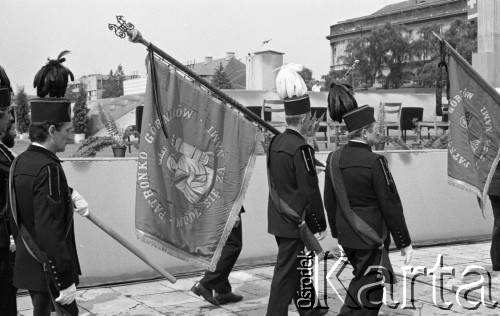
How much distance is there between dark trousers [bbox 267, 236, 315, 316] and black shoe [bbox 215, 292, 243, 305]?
1106 mm

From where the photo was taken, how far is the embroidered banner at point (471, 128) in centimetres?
763

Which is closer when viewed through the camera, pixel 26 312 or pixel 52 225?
pixel 52 225

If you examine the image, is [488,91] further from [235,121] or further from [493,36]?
[493,36]

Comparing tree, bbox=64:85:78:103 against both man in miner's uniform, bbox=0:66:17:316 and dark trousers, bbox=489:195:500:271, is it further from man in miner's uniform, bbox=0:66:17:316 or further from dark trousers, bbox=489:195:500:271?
dark trousers, bbox=489:195:500:271

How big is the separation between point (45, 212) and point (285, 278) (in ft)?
6.88

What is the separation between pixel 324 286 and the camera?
279 inches

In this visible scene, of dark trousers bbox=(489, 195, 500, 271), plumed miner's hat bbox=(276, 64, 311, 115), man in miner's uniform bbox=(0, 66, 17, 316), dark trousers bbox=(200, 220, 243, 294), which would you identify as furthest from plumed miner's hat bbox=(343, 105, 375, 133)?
dark trousers bbox=(489, 195, 500, 271)

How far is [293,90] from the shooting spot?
580 centimetres

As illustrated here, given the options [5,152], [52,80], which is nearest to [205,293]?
[5,152]

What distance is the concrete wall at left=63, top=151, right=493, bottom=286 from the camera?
23.8 feet

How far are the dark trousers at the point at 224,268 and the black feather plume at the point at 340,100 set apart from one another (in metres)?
1.66

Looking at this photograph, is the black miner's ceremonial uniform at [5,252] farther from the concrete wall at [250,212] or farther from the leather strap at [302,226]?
the concrete wall at [250,212]

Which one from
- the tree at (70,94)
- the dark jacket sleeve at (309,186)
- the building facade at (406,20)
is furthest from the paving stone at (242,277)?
the building facade at (406,20)

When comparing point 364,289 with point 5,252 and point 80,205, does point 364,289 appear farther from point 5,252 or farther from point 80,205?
point 5,252
